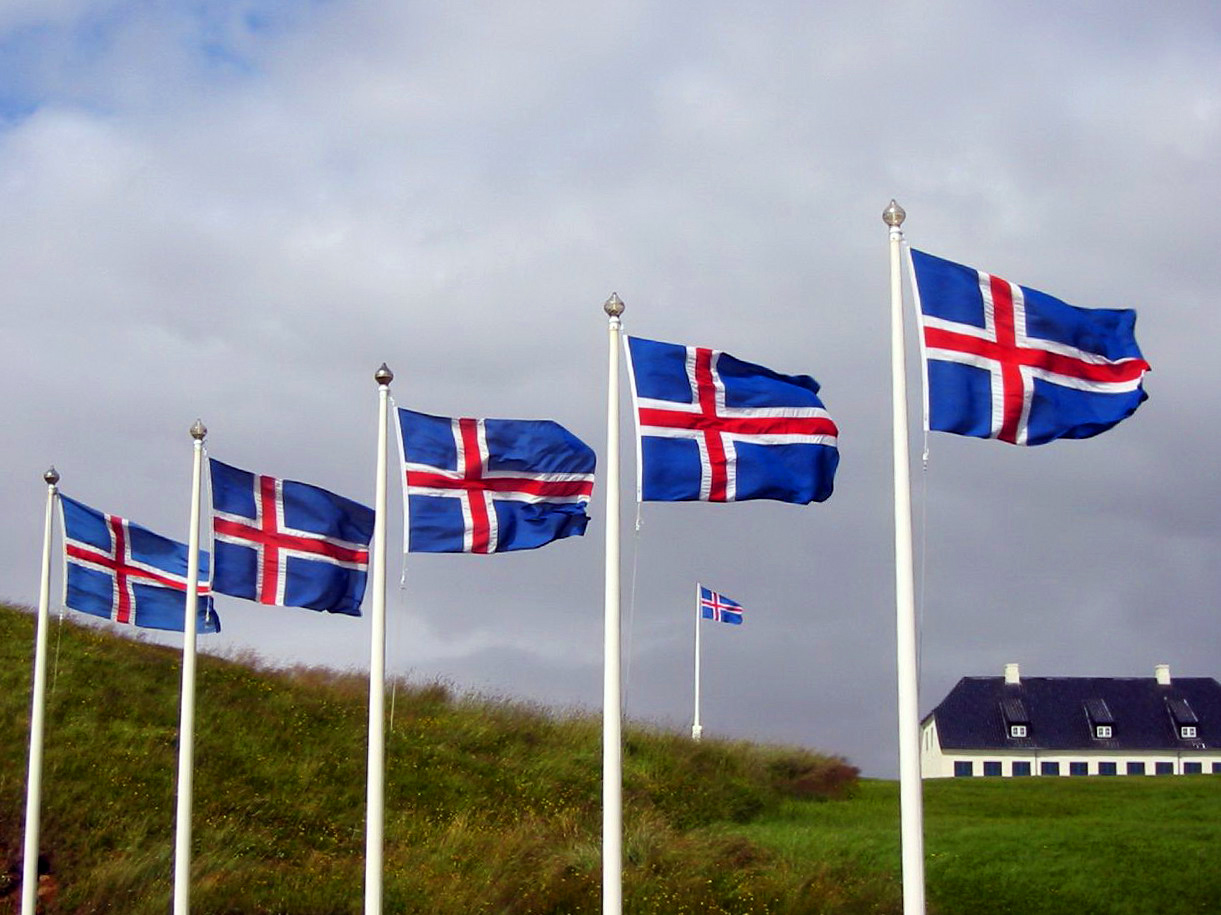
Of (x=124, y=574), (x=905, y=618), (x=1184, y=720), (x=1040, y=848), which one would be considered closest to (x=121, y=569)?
(x=124, y=574)

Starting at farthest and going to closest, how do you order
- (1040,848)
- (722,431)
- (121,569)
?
1. (1040,848)
2. (121,569)
3. (722,431)

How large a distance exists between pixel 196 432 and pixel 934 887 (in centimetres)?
1534

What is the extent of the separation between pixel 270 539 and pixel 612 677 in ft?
21.8

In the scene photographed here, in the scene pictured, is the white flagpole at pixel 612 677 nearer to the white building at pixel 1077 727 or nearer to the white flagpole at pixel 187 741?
the white flagpole at pixel 187 741

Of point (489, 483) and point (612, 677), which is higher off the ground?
point (489, 483)

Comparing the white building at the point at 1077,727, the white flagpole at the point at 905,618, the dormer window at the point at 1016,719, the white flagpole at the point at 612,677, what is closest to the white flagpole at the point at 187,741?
the white flagpole at the point at 612,677

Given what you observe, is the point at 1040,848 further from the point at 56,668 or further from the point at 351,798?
the point at 56,668

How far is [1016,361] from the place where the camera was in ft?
50.1

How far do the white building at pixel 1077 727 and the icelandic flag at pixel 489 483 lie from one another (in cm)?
5065

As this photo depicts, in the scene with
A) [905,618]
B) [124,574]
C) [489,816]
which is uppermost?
[124,574]

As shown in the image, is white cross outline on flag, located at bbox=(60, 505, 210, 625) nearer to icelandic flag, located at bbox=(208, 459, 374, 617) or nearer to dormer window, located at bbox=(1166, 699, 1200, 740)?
icelandic flag, located at bbox=(208, 459, 374, 617)

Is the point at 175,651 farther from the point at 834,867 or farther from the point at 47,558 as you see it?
the point at 834,867

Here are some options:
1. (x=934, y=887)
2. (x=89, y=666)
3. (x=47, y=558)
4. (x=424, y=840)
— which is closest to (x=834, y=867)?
(x=934, y=887)

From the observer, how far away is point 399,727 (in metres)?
39.4
